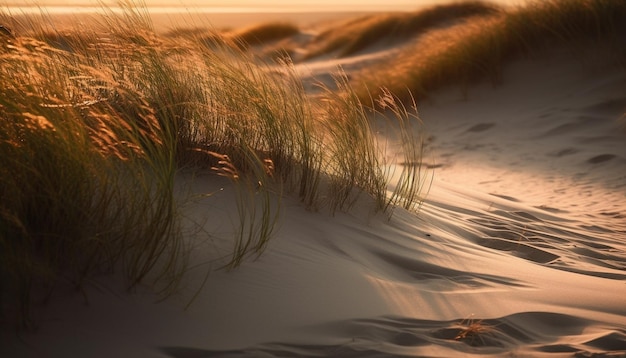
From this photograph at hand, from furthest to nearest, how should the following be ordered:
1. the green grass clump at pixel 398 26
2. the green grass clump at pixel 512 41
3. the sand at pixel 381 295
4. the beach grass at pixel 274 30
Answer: the beach grass at pixel 274 30
the green grass clump at pixel 398 26
the green grass clump at pixel 512 41
the sand at pixel 381 295

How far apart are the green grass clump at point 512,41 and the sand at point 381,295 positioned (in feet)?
12.8

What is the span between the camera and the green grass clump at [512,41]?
7707 mm

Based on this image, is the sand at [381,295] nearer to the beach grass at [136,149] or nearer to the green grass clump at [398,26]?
the beach grass at [136,149]

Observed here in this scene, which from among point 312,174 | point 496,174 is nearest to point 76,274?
point 312,174

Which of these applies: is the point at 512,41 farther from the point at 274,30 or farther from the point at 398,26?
the point at 274,30

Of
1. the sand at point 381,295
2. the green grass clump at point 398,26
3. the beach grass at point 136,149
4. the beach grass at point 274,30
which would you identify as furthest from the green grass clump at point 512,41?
the beach grass at point 274,30

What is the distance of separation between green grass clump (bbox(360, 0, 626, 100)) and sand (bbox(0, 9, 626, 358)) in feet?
12.8

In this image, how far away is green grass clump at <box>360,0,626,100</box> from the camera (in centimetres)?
771

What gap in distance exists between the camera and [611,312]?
8.33ft

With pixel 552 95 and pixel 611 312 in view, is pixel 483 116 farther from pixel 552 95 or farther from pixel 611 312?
pixel 611 312

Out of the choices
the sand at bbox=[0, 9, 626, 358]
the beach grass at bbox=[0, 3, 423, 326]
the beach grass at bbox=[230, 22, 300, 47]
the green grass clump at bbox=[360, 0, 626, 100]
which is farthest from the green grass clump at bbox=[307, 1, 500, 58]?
the beach grass at bbox=[0, 3, 423, 326]

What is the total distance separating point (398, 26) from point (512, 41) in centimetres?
640

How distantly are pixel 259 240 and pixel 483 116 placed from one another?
5299 millimetres

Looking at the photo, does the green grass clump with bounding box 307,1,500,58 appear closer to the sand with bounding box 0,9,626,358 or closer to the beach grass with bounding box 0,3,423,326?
the sand with bounding box 0,9,626,358
